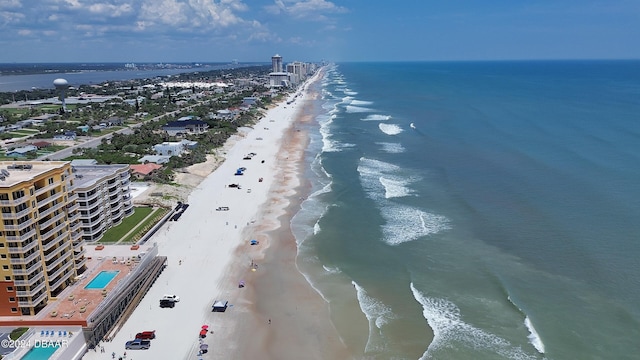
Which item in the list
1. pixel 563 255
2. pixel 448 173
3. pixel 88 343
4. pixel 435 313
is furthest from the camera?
pixel 448 173

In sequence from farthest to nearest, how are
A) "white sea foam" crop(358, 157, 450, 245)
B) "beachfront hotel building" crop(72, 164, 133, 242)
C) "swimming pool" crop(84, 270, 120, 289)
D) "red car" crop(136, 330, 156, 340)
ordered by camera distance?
"white sea foam" crop(358, 157, 450, 245) → "beachfront hotel building" crop(72, 164, 133, 242) → "swimming pool" crop(84, 270, 120, 289) → "red car" crop(136, 330, 156, 340)

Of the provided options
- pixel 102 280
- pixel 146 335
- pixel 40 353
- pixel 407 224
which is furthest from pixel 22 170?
pixel 407 224

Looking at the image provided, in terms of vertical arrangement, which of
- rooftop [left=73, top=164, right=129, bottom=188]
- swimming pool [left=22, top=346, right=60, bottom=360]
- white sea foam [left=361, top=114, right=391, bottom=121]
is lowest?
swimming pool [left=22, top=346, right=60, bottom=360]

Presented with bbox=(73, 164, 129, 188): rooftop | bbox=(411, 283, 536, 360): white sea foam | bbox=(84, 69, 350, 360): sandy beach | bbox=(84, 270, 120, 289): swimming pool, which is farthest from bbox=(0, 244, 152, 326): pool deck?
bbox=(411, 283, 536, 360): white sea foam

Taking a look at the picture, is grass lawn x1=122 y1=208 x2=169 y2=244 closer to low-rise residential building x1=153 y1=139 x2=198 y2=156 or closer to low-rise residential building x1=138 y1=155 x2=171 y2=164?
low-rise residential building x1=138 y1=155 x2=171 y2=164

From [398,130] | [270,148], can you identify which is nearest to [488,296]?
[270,148]

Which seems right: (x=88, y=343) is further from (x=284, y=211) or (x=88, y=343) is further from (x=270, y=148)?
(x=270, y=148)
